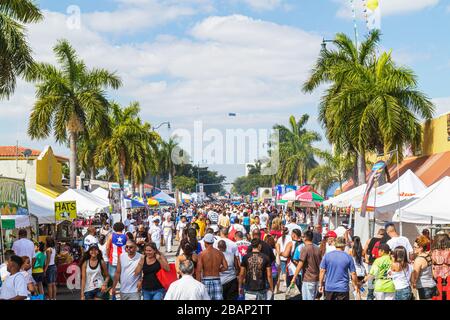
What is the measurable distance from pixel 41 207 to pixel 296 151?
54.3 metres

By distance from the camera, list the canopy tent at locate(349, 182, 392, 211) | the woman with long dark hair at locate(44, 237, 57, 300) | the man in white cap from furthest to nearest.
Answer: the canopy tent at locate(349, 182, 392, 211) < the woman with long dark hair at locate(44, 237, 57, 300) < the man in white cap

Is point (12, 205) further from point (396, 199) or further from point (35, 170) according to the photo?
point (35, 170)

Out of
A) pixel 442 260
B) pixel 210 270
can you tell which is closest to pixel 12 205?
pixel 210 270

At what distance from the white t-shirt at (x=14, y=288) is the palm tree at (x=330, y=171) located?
46718mm

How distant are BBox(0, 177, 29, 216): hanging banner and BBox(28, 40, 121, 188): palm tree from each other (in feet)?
56.1

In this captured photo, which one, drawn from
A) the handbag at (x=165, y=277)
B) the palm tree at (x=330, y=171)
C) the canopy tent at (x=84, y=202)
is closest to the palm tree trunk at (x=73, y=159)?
the canopy tent at (x=84, y=202)

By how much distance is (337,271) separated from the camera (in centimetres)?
1068

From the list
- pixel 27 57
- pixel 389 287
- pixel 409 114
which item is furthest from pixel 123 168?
pixel 389 287

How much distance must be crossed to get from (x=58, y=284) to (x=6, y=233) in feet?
7.09

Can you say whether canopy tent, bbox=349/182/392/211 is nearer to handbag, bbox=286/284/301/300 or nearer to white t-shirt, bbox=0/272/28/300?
handbag, bbox=286/284/301/300

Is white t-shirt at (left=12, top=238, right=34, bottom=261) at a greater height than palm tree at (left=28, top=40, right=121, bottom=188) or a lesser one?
lesser

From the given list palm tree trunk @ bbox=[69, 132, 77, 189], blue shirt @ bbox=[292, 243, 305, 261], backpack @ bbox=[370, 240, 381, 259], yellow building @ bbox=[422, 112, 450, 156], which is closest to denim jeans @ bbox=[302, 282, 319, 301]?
blue shirt @ bbox=[292, 243, 305, 261]

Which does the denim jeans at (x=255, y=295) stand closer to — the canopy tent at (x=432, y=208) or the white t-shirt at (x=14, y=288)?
the white t-shirt at (x=14, y=288)

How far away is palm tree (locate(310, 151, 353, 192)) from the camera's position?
183 feet
